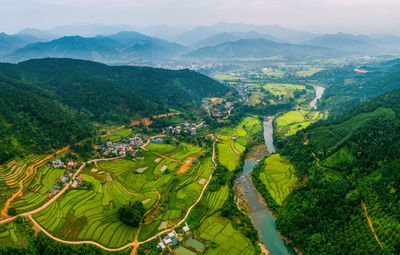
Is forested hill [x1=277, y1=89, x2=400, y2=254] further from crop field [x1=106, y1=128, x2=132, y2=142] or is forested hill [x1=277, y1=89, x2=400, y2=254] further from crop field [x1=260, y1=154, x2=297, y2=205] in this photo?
crop field [x1=106, y1=128, x2=132, y2=142]

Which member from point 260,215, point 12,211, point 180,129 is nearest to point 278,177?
point 260,215

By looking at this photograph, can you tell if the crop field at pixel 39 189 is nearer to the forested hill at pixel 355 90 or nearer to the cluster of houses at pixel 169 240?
the cluster of houses at pixel 169 240

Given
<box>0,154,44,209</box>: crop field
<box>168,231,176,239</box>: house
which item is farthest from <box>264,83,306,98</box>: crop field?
<box>0,154,44,209</box>: crop field

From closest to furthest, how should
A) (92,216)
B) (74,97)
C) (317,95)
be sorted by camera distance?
(92,216) → (74,97) → (317,95)

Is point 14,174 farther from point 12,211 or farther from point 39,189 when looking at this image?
point 12,211

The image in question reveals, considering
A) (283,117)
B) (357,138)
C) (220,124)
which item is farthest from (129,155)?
(283,117)

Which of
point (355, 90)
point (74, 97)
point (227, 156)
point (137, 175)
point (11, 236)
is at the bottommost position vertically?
point (227, 156)

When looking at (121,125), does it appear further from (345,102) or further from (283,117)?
(345,102)

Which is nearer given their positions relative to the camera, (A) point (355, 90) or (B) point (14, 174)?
(B) point (14, 174)
